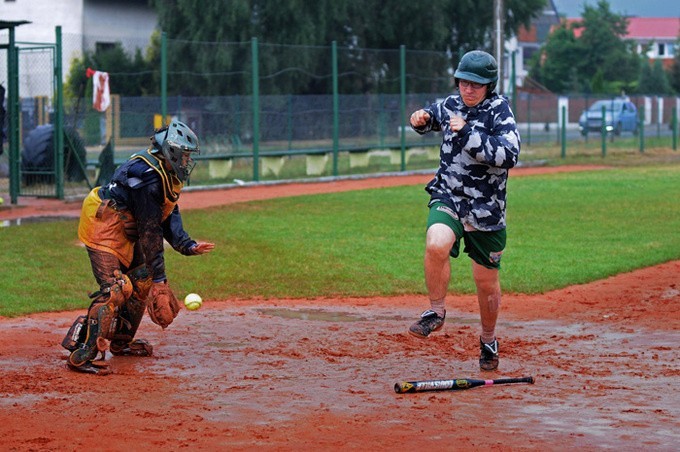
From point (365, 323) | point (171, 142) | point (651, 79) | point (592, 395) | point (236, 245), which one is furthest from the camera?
point (651, 79)

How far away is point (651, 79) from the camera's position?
279 feet

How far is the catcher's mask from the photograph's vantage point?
7.74m

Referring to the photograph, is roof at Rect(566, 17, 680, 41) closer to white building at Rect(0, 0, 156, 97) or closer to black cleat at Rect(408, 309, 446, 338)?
white building at Rect(0, 0, 156, 97)

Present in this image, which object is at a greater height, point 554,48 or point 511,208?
point 554,48

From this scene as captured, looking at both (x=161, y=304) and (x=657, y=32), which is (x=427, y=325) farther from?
(x=657, y=32)

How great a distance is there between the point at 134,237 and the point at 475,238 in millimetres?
2308

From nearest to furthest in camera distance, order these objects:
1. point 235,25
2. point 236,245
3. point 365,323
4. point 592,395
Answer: point 592,395
point 365,323
point 236,245
point 235,25

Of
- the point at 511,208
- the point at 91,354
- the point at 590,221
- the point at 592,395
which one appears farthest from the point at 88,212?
the point at 511,208

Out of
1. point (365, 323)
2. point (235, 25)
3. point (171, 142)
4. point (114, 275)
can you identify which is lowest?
point (365, 323)

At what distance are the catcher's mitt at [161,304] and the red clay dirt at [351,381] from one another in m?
0.35

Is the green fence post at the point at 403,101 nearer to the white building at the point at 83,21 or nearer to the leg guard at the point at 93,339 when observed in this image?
the white building at the point at 83,21

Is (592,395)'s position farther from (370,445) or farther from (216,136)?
(216,136)

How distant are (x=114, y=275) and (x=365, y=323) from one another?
2736 mm

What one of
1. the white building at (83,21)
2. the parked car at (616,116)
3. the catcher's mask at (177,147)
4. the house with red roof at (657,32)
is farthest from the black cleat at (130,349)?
the house with red roof at (657,32)
